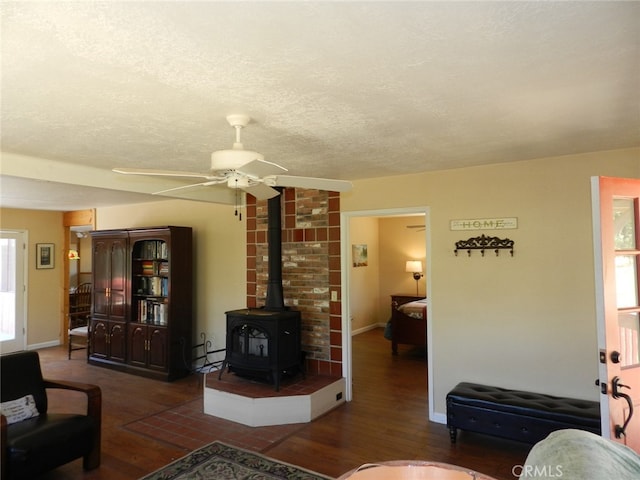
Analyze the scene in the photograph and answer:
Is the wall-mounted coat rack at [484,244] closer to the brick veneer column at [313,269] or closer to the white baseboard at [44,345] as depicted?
the brick veneer column at [313,269]

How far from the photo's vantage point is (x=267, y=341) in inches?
157

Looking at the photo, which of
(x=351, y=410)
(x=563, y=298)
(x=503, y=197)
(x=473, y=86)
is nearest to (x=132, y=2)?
(x=473, y=86)

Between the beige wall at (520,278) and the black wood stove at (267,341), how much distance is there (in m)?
1.41

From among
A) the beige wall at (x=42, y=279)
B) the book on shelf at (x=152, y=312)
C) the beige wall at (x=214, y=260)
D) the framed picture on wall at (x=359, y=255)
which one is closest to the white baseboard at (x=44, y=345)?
the beige wall at (x=42, y=279)

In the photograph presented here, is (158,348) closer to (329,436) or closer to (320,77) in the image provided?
(329,436)

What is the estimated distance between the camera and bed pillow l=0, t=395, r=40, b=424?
278cm

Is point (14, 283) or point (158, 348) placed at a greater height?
point (14, 283)

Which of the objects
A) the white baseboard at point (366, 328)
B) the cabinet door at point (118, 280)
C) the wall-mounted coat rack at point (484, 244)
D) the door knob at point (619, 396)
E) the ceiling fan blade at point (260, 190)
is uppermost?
the ceiling fan blade at point (260, 190)

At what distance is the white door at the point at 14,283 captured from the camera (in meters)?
6.62

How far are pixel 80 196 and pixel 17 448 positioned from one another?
356 centimetres

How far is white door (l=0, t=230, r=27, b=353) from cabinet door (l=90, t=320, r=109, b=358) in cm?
182

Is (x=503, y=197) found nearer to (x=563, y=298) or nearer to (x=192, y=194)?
(x=563, y=298)

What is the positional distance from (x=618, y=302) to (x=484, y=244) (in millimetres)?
1393

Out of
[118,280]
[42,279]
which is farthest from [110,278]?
[42,279]
